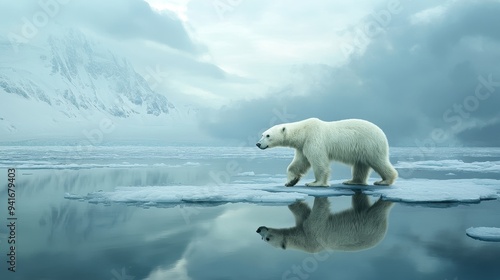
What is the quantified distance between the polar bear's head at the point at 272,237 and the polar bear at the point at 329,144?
13.8 ft

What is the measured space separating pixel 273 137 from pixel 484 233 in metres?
5.58

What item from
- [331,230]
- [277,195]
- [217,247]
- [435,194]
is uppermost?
[435,194]

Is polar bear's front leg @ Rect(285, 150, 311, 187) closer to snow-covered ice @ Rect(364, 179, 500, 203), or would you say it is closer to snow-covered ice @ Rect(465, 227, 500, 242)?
snow-covered ice @ Rect(364, 179, 500, 203)

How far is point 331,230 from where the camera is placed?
5.40 meters

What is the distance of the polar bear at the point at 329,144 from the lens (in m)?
9.64

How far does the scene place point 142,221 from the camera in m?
6.33

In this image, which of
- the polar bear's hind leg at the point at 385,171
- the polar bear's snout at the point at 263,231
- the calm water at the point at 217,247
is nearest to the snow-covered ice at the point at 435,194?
the calm water at the point at 217,247

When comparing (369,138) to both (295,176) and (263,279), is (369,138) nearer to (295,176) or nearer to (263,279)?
(295,176)

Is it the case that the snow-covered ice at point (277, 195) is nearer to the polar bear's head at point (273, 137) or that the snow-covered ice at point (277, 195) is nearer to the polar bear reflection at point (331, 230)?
the polar bear reflection at point (331, 230)

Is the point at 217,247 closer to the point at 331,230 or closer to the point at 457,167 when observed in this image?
the point at 331,230

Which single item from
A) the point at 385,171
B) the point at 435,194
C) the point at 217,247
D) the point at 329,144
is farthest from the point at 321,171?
the point at 217,247

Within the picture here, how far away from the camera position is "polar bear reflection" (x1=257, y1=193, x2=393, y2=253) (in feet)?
15.6

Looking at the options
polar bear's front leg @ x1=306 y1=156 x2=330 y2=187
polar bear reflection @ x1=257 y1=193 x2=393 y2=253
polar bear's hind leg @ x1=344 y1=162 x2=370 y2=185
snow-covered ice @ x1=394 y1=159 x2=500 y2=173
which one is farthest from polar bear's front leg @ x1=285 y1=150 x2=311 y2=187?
snow-covered ice @ x1=394 y1=159 x2=500 y2=173

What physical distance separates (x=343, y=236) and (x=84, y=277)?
289 centimetres
